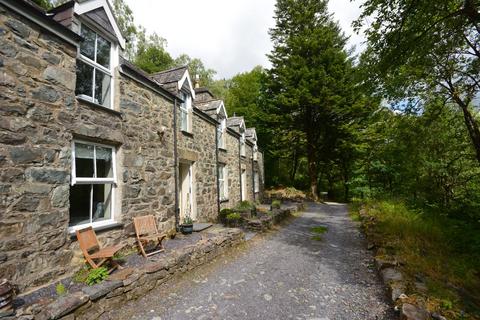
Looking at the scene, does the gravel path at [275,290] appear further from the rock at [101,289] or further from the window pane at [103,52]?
the window pane at [103,52]

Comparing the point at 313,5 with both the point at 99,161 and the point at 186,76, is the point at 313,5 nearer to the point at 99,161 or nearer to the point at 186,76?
the point at 186,76

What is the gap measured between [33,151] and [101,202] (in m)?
1.96

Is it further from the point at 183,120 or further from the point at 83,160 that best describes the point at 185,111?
the point at 83,160

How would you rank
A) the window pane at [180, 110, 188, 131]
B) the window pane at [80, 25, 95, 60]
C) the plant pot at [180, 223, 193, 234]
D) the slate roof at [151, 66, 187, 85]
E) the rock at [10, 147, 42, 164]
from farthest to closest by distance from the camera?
the window pane at [180, 110, 188, 131]
the slate roof at [151, 66, 187, 85]
the plant pot at [180, 223, 193, 234]
the window pane at [80, 25, 95, 60]
the rock at [10, 147, 42, 164]

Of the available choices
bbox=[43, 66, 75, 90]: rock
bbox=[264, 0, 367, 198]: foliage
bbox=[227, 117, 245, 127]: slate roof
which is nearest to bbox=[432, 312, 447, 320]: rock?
bbox=[43, 66, 75, 90]: rock

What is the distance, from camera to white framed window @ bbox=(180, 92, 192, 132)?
30.5 feet

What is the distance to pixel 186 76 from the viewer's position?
918 cm

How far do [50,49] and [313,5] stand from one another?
919 inches

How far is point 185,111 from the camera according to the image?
9.48m

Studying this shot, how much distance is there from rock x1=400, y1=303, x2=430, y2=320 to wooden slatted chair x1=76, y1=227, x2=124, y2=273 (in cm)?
467

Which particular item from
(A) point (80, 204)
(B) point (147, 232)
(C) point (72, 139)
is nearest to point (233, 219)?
(B) point (147, 232)

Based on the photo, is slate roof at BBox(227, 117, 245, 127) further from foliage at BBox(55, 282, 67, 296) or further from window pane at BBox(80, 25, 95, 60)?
foliage at BBox(55, 282, 67, 296)

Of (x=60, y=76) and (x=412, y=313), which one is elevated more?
(x=60, y=76)

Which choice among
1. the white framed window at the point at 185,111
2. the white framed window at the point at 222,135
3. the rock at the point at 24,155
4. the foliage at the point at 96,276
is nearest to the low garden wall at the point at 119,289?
the foliage at the point at 96,276
